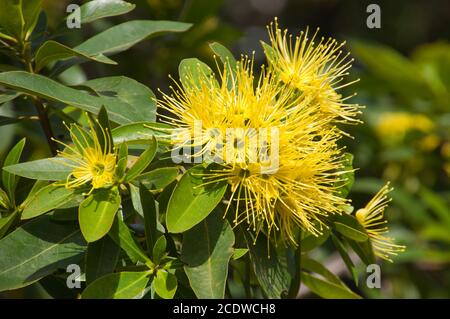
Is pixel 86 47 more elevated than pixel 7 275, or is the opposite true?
pixel 86 47

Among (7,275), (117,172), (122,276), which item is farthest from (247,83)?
(7,275)

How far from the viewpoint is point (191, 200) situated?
139 centimetres

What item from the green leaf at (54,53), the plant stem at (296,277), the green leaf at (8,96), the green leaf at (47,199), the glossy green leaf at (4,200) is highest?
the green leaf at (54,53)

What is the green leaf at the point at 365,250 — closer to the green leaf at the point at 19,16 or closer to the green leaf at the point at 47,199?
the green leaf at the point at 47,199

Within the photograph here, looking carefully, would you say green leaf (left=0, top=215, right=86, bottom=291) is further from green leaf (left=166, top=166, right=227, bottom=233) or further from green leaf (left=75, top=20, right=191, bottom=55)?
green leaf (left=75, top=20, right=191, bottom=55)

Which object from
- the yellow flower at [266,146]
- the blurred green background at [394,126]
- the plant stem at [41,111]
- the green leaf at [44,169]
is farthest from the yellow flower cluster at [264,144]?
the blurred green background at [394,126]

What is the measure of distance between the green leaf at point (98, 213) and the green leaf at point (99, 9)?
0.52 meters

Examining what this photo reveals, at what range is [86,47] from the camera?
5.89ft

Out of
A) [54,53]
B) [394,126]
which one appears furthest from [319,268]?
[394,126]

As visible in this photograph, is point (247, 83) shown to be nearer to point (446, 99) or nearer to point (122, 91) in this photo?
point (122, 91)

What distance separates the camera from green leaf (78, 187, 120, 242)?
4.37 ft

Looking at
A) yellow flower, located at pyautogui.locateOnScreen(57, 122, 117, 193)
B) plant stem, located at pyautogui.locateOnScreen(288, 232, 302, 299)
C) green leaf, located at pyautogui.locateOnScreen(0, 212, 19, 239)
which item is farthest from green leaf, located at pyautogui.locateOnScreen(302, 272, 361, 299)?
green leaf, located at pyautogui.locateOnScreen(0, 212, 19, 239)

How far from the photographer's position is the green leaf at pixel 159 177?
143cm
